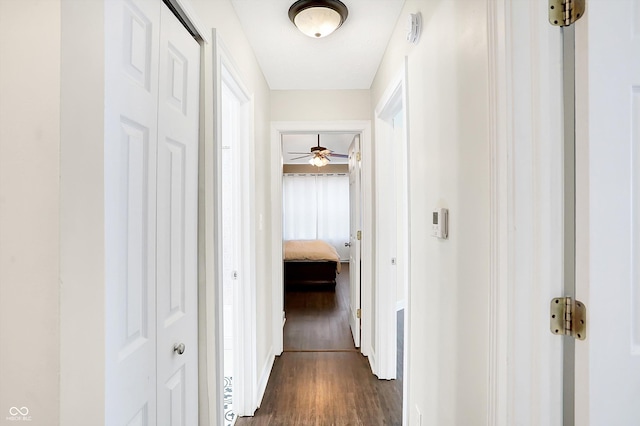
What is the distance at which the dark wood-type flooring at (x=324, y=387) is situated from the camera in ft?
6.32

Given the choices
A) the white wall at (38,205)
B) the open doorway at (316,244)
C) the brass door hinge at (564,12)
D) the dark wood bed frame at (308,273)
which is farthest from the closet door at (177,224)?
the dark wood bed frame at (308,273)

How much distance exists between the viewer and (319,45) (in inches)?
79.6

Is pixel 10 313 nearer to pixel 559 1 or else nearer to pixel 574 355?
pixel 574 355

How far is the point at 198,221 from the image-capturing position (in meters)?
1.22

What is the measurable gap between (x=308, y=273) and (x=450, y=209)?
4.08 metres

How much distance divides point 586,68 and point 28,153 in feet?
4.03

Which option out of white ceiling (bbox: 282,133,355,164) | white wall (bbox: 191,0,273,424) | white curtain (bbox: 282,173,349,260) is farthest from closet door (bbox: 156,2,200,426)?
white curtain (bbox: 282,173,349,260)

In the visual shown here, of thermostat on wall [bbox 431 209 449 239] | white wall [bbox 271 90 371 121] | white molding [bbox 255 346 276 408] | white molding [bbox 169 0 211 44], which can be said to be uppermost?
white wall [bbox 271 90 371 121]

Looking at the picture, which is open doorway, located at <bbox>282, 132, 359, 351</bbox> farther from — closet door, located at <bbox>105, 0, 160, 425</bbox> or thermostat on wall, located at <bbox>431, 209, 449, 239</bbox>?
closet door, located at <bbox>105, 0, 160, 425</bbox>

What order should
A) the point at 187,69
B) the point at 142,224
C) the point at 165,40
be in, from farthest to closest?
the point at 187,69 → the point at 165,40 → the point at 142,224

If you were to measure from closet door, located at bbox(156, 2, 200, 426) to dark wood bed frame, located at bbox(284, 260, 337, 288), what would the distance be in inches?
149

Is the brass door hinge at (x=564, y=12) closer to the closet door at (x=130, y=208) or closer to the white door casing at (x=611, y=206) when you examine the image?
the white door casing at (x=611, y=206)

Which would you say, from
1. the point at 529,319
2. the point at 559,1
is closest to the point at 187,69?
the point at 559,1

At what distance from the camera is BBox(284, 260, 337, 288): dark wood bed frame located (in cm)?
495
